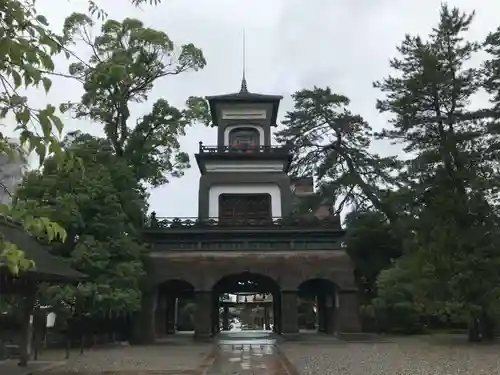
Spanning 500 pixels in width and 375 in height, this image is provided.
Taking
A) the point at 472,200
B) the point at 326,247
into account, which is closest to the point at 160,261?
the point at 326,247

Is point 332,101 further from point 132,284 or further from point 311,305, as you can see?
point 132,284

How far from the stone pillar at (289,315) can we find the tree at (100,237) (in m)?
6.29

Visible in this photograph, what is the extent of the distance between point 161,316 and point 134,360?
1145 centimetres

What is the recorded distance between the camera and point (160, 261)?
24.1 meters

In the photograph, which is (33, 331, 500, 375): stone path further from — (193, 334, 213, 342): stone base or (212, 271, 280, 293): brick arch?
(212, 271, 280, 293): brick arch

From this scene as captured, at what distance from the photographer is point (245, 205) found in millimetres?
27906

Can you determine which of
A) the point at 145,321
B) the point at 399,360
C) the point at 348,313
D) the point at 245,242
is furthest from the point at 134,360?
the point at 348,313

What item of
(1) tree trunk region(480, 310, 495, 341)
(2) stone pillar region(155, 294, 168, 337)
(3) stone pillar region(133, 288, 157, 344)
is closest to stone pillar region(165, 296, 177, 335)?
(2) stone pillar region(155, 294, 168, 337)

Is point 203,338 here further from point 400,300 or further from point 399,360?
point 399,360

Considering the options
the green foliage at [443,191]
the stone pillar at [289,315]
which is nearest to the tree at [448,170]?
the green foliage at [443,191]

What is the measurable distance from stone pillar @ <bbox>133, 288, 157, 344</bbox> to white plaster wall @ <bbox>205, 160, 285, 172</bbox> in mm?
7406

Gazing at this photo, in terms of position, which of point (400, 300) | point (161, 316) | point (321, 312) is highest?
point (400, 300)

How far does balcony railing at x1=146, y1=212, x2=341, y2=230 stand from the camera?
25391 mm

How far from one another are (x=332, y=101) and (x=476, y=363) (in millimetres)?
23277
